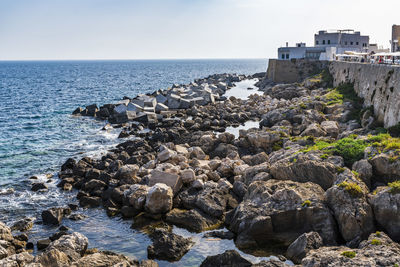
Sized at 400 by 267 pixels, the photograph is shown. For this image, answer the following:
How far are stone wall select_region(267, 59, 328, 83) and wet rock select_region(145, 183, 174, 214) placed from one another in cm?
5820

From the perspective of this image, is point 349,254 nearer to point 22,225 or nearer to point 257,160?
point 257,160

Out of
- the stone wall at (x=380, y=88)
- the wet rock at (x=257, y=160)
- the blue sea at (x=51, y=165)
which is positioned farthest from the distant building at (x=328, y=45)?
Answer: the wet rock at (x=257, y=160)

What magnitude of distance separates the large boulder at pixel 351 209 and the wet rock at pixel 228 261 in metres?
4.68

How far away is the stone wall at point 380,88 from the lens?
25817mm

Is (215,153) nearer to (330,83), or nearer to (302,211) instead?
(302,211)

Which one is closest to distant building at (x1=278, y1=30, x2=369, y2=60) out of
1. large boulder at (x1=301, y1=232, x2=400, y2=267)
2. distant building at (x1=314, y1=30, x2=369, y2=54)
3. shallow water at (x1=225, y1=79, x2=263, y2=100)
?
distant building at (x1=314, y1=30, x2=369, y2=54)

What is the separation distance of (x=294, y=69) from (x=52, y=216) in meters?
64.4

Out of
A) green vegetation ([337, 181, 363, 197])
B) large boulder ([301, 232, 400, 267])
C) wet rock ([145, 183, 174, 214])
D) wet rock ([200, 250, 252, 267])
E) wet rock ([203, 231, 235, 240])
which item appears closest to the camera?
large boulder ([301, 232, 400, 267])

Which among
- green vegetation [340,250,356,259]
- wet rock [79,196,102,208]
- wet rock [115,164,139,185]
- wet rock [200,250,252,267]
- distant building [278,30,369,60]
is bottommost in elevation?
wet rock [79,196,102,208]

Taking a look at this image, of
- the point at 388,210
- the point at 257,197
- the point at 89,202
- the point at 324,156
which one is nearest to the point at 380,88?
the point at 324,156

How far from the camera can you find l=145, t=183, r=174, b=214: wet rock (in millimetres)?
20703

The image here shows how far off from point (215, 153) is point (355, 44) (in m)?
67.0

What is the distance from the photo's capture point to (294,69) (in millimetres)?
76125

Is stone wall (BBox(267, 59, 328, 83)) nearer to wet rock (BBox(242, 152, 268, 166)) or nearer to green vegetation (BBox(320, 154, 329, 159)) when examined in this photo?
wet rock (BBox(242, 152, 268, 166))
